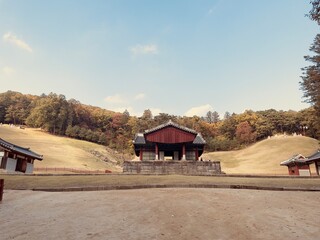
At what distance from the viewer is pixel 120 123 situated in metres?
103

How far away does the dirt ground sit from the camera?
17.0 feet

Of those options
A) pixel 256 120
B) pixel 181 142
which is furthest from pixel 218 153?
pixel 181 142

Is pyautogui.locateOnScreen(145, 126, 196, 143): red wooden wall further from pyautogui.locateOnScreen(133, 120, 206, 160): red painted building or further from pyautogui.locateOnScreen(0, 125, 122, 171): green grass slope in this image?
pyautogui.locateOnScreen(0, 125, 122, 171): green grass slope

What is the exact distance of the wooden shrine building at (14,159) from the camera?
28.1 m

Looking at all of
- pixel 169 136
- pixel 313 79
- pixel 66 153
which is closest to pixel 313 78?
pixel 313 79

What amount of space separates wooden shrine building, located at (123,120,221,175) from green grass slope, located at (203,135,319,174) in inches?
961

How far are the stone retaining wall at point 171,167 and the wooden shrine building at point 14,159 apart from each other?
46.0 ft

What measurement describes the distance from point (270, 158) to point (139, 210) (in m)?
64.4

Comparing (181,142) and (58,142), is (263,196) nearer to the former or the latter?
(181,142)

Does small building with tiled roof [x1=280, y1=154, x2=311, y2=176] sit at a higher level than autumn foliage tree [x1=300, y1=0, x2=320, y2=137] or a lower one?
lower

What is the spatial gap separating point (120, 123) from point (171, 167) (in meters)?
77.6

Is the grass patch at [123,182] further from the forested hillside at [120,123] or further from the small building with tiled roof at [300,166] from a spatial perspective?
the forested hillside at [120,123]

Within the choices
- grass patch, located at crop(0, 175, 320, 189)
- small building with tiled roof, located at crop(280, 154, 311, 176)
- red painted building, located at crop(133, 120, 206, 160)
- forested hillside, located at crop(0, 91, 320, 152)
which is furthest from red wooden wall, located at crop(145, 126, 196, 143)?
forested hillside, located at crop(0, 91, 320, 152)

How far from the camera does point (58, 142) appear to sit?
72.5 m
